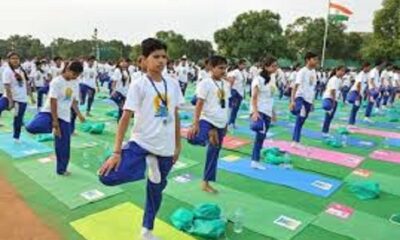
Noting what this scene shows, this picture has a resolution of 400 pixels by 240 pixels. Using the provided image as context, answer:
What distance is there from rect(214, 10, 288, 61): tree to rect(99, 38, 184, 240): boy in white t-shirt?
46832mm

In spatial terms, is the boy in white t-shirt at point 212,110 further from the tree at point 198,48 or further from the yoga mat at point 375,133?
the tree at point 198,48

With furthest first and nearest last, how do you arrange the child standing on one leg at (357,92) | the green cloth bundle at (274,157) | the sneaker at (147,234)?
the child standing on one leg at (357,92), the green cloth bundle at (274,157), the sneaker at (147,234)

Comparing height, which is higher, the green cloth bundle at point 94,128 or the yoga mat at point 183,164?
the green cloth bundle at point 94,128

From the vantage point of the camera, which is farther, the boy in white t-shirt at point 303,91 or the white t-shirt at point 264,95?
the boy in white t-shirt at point 303,91

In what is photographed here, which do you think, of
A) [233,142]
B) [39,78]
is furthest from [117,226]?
[39,78]

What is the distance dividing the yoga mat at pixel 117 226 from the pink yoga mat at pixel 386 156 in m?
6.13

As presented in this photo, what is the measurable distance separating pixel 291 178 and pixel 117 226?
3459 millimetres

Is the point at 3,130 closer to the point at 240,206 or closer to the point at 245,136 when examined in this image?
the point at 245,136

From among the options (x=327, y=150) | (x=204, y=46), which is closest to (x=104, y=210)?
(x=327, y=150)

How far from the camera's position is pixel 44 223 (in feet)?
16.2

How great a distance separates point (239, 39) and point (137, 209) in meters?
49.2

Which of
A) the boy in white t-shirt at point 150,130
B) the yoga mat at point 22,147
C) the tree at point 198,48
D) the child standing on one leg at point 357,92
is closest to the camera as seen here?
the boy in white t-shirt at point 150,130

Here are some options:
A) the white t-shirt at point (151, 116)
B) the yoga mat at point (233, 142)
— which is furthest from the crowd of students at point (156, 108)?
the yoga mat at point (233, 142)

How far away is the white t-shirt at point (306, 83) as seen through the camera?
9.02 m
